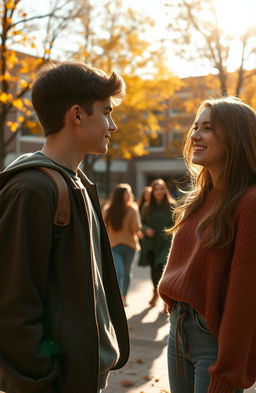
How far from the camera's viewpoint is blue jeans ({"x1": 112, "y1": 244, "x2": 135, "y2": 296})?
9055 millimetres

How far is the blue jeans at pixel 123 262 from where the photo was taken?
905 cm

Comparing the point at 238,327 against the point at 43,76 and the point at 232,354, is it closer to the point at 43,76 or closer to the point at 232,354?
the point at 232,354

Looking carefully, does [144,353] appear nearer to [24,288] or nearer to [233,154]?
[233,154]

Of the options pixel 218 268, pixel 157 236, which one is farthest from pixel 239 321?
pixel 157 236

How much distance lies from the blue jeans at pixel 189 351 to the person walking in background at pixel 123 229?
634 cm

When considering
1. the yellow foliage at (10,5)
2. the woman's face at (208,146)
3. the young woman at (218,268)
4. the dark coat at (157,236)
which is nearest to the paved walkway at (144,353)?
the dark coat at (157,236)

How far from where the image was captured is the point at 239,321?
236 cm

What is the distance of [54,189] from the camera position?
1962 mm

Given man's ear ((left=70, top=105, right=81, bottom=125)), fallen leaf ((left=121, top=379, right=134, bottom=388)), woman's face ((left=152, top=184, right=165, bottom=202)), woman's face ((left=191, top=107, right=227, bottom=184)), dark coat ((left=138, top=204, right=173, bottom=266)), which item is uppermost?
man's ear ((left=70, top=105, right=81, bottom=125))

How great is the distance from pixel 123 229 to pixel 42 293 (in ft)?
23.8

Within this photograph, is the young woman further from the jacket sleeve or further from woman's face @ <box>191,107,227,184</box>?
A: the jacket sleeve

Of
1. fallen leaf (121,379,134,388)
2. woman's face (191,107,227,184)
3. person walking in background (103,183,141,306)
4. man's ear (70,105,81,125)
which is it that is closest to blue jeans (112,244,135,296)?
person walking in background (103,183,141,306)

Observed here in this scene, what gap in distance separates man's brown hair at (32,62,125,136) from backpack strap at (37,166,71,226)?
0.28 meters

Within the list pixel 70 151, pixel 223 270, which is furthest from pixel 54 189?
pixel 223 270
